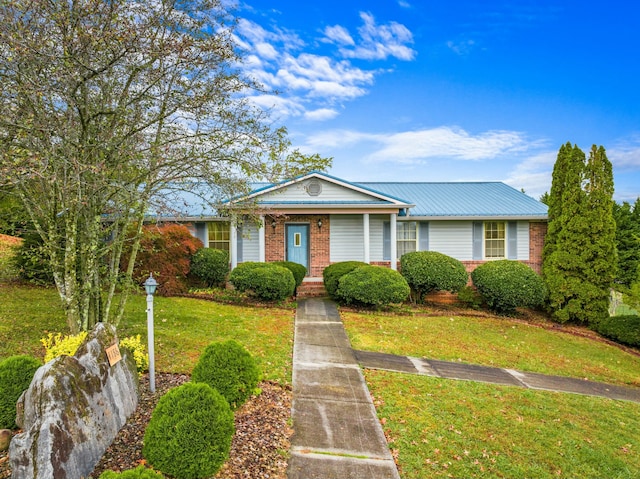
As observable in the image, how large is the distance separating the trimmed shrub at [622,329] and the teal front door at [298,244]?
10.5 m

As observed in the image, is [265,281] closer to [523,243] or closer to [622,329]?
[523,243]

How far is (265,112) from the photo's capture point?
21.4 feet

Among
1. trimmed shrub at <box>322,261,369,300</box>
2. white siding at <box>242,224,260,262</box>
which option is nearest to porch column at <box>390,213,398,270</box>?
trimmed shrub at <box>322,261,369,300</box>

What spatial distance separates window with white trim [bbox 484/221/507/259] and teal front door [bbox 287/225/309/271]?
741cm

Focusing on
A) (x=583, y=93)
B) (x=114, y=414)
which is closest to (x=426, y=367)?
(x=114, y=414)

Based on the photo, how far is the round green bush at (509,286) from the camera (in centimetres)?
1295

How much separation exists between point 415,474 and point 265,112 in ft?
18.6

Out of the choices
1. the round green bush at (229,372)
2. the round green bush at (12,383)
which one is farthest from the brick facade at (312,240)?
the round green bush at (12,383)

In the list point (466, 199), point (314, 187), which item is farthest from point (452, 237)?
point (314, 187)

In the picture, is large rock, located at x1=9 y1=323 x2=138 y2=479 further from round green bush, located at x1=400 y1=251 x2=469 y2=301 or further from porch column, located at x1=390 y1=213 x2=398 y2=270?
porch column, located at x1=390 y1=213 x2=398 y2=270

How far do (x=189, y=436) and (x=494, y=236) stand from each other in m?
15.1

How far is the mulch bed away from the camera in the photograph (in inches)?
140

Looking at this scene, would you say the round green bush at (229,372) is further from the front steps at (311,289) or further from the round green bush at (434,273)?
the round green bush at (434,273)

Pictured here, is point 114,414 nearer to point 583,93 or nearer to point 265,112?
point 265,112
